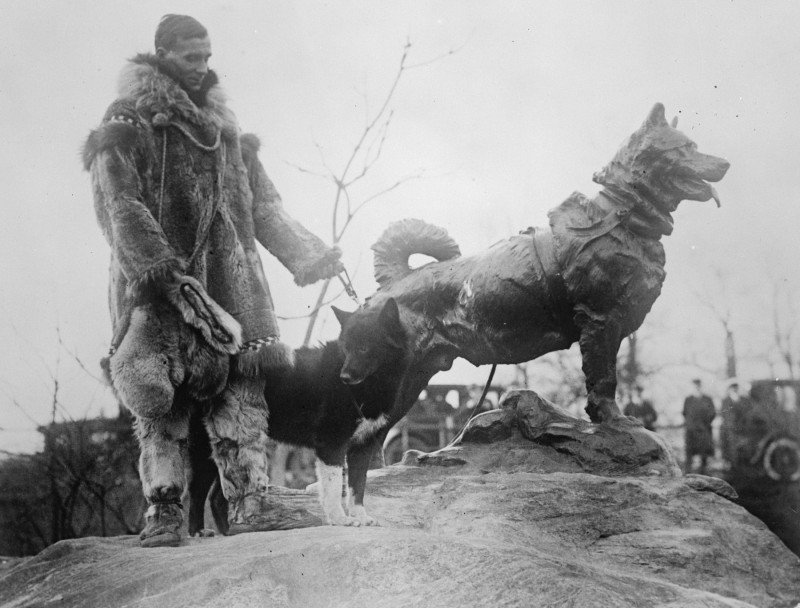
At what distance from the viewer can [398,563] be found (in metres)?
3.97

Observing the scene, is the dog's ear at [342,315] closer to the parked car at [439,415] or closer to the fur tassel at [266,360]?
the fur tassel at [266,360]

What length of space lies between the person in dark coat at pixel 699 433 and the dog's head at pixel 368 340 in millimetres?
4276

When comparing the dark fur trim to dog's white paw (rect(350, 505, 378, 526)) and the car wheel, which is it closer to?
dog's white paw (rect(350, 505, 378, 526))

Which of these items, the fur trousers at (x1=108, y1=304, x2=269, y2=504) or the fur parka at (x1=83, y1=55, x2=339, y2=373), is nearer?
the fur trousers at (x1=108, y1=304, x2=269, y2=504)

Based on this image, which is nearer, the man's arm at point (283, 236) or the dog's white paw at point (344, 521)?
the dog's white paw at point (344, 521)

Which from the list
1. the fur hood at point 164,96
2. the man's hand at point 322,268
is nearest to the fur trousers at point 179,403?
the man's hand at point 322,268

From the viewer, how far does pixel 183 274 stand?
16.3 ft

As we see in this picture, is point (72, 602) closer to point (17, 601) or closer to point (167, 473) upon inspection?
point (17, 601)

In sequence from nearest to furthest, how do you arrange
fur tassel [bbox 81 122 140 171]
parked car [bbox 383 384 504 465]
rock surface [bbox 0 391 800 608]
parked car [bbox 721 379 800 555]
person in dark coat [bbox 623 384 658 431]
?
rock surface [bbox 0 391 800 608]
fur tassel [bbox 81 122 140 171]
parked car [bbox 383 384 504 465]
parked car [bbox 721 379 800 555]
person in dark coat [bbox 623 384 658 431]

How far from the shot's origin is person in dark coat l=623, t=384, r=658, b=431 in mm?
8578

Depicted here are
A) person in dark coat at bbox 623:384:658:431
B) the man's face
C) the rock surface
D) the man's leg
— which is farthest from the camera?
person in dark coat at bbox 623:384:658:431

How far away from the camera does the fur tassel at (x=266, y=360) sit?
16.8ft

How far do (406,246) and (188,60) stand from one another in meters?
1.80

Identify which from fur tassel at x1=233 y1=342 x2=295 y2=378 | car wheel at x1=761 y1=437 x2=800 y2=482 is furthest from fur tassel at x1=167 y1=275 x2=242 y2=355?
car wheel at x1=761 y1=437 x2=800 y2=482
